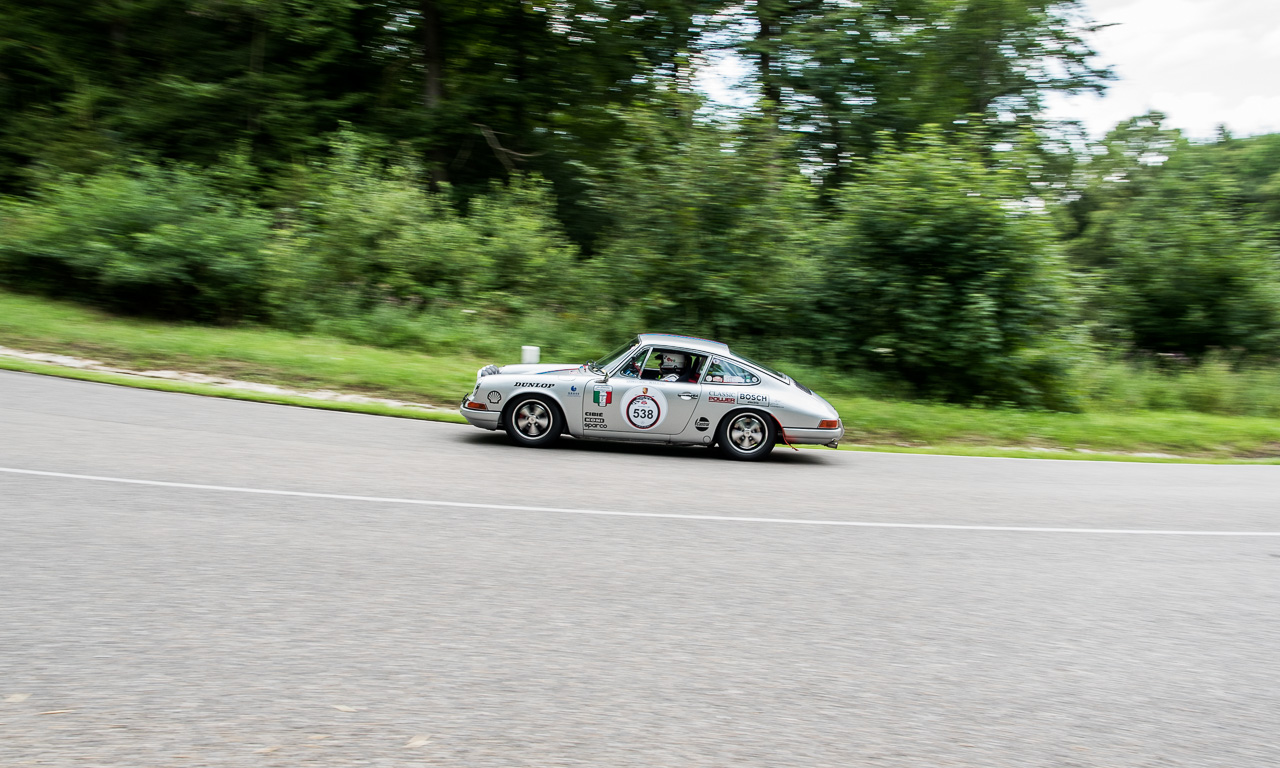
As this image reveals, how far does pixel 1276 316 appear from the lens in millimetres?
21203

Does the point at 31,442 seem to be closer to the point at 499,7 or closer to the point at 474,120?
the point at 474,120

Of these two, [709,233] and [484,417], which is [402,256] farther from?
[484,417]

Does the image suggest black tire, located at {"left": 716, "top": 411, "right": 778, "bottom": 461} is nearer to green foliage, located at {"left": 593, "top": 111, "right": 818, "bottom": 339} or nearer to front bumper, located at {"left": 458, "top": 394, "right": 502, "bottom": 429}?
front bumper, located at {"left": 458, "top": 394, "right": 502, "bottom": 429}

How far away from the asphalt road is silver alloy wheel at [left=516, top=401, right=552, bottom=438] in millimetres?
1812

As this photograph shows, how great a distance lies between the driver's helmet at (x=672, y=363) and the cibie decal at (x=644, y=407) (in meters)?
0.34

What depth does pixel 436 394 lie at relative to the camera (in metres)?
12.9

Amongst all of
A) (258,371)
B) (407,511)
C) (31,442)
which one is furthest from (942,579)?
(258,371)

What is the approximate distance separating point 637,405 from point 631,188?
314 inches

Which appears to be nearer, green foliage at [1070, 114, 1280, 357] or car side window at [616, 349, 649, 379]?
car side window at [616, 349, 649, 379]

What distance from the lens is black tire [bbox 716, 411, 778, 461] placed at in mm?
10258

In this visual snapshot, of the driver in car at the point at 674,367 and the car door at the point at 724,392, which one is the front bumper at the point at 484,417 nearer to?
the driver in car at the point at 674,367

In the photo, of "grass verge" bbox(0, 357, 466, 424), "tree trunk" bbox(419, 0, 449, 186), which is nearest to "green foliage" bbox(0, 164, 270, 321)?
"grass verge" bbox(0, 357, 466, 424)

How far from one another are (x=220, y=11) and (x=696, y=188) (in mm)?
19701

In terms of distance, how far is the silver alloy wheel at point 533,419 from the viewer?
32.6ft
